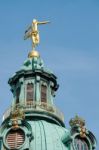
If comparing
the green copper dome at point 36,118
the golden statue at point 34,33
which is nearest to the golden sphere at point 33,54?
the green copper dome at point 36,118

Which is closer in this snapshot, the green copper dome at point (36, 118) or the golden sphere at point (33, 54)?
the green copper dome at point (36, 118)

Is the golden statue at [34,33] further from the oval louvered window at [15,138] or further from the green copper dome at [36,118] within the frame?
the oval louvered window at [15,138]

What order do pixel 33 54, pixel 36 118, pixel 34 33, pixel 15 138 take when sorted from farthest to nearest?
1. pixel 34 33
2. pixel 33 54
3. pixel 36 118
4. pixel 15 138

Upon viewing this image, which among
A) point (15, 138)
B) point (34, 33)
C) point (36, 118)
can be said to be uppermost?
point (34, 33)

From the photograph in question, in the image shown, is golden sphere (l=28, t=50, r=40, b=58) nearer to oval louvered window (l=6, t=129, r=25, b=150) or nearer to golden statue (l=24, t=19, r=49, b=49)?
golden statue (l=24, t=19, r=49, b=49)

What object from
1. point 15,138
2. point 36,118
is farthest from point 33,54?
point 15,138

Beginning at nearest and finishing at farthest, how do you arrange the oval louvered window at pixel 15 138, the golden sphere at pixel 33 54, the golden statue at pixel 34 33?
the oval louvered window at pixel 15 138 < the golden sphere at pixel 33 54 < the golden statue at pixel 34 33

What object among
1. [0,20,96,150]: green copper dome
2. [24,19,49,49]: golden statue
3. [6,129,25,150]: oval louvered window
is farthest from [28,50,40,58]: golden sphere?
[6,129,25,150]: oval louvered window

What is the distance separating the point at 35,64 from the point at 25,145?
537 inches

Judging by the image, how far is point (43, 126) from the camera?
2753 inches

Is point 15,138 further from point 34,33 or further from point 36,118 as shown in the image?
point 34,33

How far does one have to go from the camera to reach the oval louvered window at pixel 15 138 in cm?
6731

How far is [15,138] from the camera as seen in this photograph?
67.8 meters

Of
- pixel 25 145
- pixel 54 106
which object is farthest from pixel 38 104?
pixel 25 145
